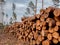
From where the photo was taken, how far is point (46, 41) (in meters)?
7.75

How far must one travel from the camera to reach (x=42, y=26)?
8305mm

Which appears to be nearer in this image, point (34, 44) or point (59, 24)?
point (59, 24)

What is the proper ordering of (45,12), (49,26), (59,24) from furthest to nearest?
(45,12), (49,26), (59,24)

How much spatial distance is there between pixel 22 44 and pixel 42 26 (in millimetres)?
1889

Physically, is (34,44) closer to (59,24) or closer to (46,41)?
(46,41)

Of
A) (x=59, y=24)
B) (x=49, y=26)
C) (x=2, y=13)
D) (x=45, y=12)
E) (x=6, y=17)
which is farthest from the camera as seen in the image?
(x=6, y=17)

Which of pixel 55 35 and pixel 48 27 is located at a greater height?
pixel 48 27

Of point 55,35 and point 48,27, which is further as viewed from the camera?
point 48,27

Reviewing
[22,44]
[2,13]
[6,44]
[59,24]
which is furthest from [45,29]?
[2,13]

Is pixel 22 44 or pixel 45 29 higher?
pixel 45 29

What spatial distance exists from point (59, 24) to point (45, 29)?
882 mm

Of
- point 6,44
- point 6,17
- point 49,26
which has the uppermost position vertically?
point 49,26

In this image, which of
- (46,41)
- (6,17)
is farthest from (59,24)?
(6,17)

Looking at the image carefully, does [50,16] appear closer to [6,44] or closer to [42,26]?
[42,26]
